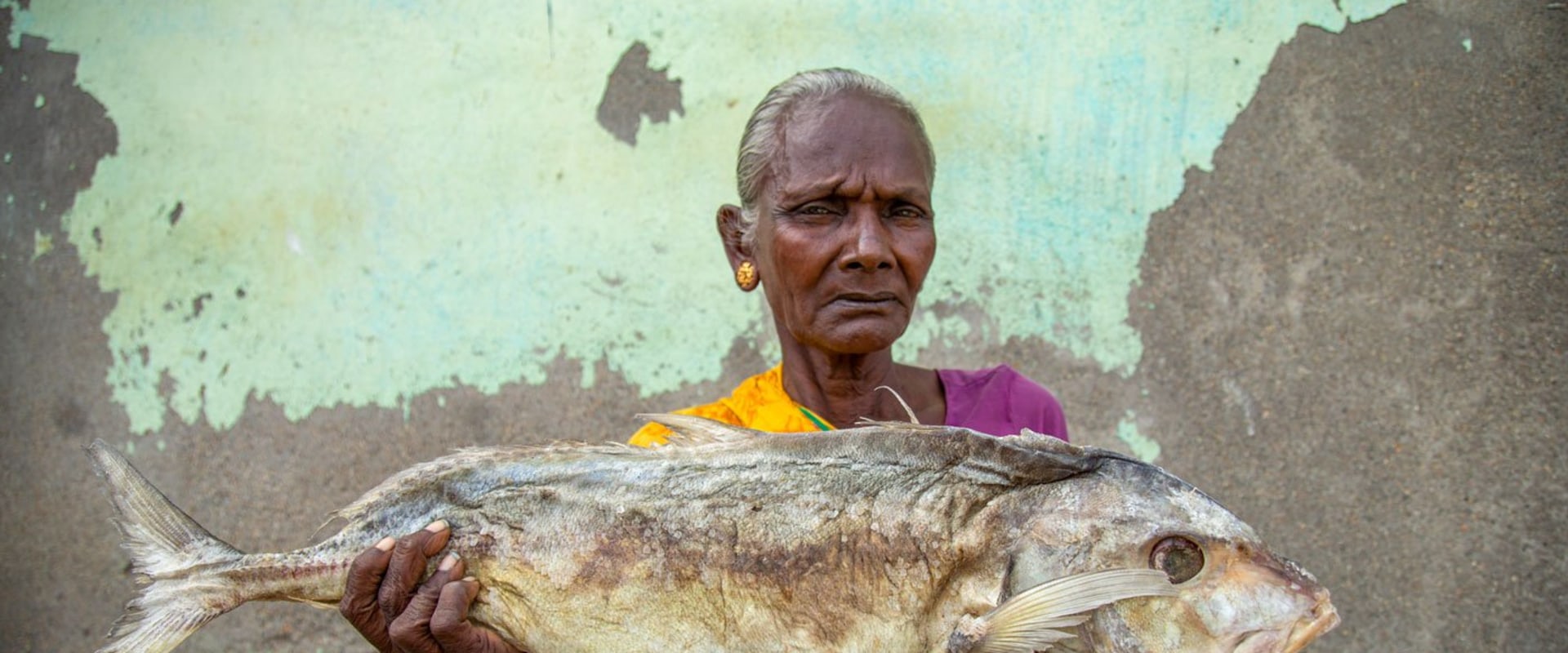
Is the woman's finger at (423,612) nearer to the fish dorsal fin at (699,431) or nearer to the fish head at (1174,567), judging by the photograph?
the fish dorsal fin at (699,431)

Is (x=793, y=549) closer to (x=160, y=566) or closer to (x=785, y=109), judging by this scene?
(x=785, y=109)

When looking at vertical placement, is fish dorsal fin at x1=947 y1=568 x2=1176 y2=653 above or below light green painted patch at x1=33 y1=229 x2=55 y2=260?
below

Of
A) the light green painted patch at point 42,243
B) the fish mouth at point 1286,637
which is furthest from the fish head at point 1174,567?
the light green painted patch at point 42,243

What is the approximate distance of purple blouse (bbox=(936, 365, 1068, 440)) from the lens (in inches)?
95.8

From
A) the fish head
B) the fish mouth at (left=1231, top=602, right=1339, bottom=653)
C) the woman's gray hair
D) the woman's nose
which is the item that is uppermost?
the woman's gray hair

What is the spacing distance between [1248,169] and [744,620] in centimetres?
264

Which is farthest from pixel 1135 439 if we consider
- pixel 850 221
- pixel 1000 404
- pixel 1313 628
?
pixel 1313 628

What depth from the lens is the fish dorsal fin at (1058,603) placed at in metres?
1.57

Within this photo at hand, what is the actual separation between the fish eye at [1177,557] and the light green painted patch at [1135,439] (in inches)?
84.2

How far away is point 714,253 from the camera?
3.87 meters

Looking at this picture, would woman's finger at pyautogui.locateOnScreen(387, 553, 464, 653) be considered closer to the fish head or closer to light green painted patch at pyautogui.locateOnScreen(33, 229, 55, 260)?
the fish head

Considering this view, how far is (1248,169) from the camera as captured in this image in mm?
3629

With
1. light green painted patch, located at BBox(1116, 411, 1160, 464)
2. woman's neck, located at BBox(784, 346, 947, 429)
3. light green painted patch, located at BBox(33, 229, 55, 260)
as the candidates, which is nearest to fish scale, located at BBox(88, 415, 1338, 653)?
woman's neck, located at BBox(784, 346, 947, 429)

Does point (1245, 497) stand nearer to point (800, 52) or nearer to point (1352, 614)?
point (1352, 614)
